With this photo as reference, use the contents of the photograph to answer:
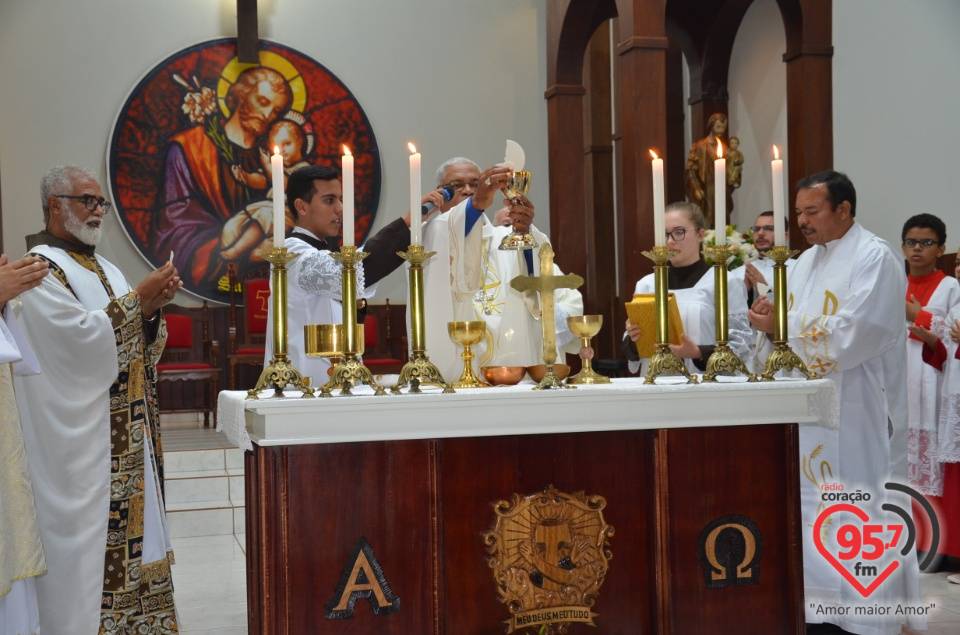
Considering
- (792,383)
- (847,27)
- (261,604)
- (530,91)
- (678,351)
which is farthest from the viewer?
(530,91)

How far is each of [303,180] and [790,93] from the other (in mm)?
3750

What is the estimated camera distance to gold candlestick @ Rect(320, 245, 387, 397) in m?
2.66

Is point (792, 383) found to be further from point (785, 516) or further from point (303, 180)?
point (303, 180)

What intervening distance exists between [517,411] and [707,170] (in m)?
5.84

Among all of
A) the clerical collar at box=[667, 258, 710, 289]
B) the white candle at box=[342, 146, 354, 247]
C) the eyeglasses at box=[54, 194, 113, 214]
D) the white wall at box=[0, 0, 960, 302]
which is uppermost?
the white wall at box=[0, 0, 960, 302]

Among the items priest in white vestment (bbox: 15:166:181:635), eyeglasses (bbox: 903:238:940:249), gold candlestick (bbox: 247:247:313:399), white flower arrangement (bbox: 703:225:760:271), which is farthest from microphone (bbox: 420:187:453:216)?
eyeglasses (bbox: 903:238:940:249)

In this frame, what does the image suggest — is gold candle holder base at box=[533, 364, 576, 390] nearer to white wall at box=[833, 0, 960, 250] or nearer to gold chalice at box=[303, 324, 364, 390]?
gold chalice at box=[303, 324, 364, 390]

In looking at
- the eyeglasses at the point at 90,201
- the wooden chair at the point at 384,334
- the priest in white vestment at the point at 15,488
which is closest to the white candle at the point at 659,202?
the priest in white vestment at the point at 15,488

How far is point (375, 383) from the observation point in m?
2.70

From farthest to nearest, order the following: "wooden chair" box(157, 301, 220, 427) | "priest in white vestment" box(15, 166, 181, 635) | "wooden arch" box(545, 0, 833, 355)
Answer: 1. "wooden chair" box(157, 301, 220, 427)
2. "wooden arch" box(545, 0, 833, 355)
3. "priest in white vestment" box(15, 166, 181, 635)

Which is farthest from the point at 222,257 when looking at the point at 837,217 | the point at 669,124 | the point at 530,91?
the point at 837,217

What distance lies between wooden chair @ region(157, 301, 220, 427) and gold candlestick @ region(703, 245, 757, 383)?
20.7ft

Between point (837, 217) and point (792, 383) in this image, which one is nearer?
point (792, 383)

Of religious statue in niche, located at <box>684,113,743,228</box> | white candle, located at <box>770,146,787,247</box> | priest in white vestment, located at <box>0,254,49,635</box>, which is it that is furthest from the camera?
religious statue in niche, located at <box>684,113,743,228</box>
